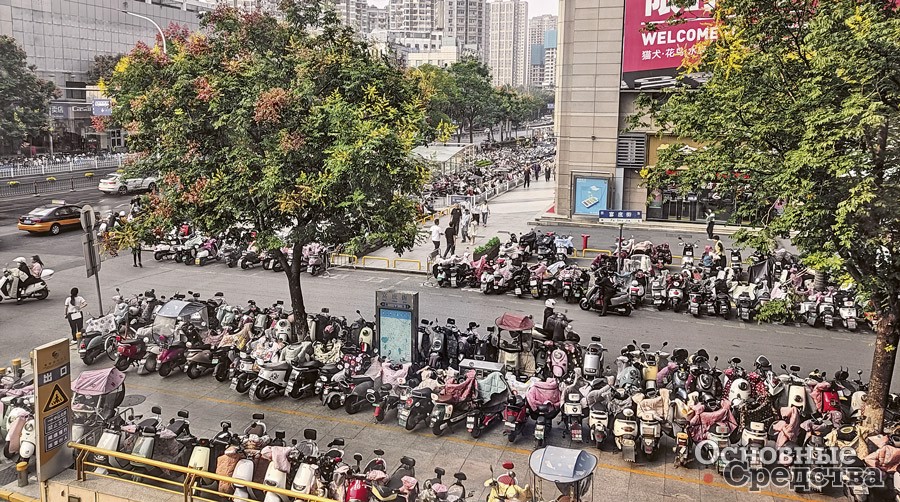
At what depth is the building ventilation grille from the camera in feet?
116

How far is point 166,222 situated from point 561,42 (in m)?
26.8

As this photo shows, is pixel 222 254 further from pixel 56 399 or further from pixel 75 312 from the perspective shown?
pixel 56 399

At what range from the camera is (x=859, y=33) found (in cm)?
956

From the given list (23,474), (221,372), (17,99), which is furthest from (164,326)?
(17,99)

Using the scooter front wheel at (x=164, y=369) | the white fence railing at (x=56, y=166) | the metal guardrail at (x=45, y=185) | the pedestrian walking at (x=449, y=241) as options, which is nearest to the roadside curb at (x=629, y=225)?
the pedestrian walking at (x=449, y=241)

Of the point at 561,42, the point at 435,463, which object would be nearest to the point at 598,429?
the point at 435,463

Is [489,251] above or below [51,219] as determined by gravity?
below

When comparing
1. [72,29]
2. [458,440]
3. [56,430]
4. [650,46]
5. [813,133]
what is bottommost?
[458,440]

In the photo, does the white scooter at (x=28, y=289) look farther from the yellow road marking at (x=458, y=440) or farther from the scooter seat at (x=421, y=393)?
the scooter seat at (x=421, y=393)

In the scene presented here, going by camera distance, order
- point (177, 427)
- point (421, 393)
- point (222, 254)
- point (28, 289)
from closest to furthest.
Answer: point (177, 427) → point (421, 393) → point (28, 289) → point (222, 254)

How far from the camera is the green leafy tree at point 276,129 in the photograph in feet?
45.6

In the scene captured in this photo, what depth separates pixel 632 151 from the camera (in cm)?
3566

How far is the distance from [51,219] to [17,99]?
30.4 m

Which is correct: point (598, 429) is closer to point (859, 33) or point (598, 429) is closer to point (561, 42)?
point (859, 33)
